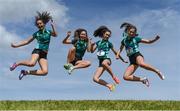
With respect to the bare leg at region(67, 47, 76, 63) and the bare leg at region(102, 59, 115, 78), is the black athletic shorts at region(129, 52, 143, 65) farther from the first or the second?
the bare leg at region(67, 47, 76, 63)

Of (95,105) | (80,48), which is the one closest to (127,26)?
(80,48)

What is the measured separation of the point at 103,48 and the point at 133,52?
3.81 feet

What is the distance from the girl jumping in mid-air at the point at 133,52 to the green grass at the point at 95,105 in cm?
207

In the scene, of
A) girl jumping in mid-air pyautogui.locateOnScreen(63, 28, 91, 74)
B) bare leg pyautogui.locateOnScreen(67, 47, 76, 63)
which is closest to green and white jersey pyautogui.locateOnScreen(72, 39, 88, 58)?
girl jumping in mid-air pyautogui.locateOnScreen(63, 28, 91, 74)

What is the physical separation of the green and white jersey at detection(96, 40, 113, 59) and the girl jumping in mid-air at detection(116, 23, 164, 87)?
0.44 metres

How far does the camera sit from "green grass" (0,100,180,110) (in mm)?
13668

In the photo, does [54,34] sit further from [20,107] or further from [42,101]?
[20,107]

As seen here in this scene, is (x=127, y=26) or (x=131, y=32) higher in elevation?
(x=127, y=26)

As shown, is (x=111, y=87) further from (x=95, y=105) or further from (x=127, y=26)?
(x=95, y=105)

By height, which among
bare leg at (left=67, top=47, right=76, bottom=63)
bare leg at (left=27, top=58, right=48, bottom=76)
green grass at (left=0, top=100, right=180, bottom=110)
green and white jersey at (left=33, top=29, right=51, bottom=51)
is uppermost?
green and white jersey at (left=33, top=29, right=51, bottom=51)

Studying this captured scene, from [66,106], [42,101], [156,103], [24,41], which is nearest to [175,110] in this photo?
[156,103]

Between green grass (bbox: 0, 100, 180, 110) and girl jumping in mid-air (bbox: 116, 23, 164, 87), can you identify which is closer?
green grass (bbox: 0, 100, 180, 110)

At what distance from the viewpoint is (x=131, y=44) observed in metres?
17.2

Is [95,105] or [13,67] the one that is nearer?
[95,105]
